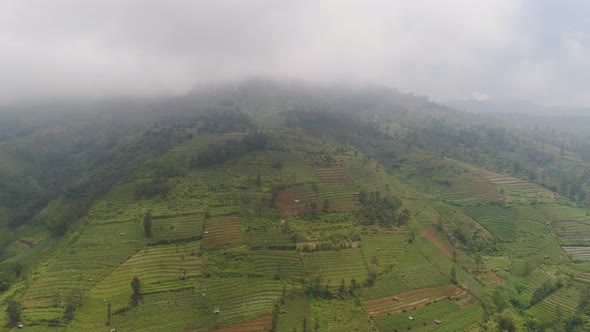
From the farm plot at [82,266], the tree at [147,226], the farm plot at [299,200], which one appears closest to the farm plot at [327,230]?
the farm plot at [299,200]

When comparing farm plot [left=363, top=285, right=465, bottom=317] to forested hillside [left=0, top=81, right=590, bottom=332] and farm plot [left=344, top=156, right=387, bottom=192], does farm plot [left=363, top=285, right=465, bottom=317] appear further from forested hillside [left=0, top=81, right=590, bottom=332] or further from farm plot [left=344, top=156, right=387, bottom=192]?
farm plot [left=344, top=156, right=387, bottom=192]

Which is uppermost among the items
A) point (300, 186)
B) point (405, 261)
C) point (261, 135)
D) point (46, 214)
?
point (261, 135)

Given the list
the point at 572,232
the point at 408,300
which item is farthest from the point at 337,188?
the point at 572,232

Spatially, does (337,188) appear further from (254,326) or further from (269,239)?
(254,326)

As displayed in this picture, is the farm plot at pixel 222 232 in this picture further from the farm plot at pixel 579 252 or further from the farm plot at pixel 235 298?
the farm plot at pixel 579 252

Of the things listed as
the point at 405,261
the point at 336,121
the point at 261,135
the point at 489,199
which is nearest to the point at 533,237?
the point at 489,199

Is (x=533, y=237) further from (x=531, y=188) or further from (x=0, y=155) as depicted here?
(x=0, y=155)
